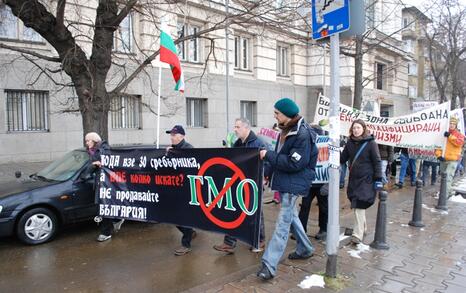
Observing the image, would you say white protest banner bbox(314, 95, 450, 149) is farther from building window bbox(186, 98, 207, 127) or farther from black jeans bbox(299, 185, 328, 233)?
building window bbox(186, 98, 207, 127)

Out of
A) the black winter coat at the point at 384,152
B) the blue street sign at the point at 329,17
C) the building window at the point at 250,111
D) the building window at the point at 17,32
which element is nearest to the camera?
the blue street sign at the point at 329,17

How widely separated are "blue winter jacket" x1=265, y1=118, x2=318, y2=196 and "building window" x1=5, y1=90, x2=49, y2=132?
10773 millimetres

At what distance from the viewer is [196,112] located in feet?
59.8

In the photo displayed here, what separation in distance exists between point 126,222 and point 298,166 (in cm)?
423

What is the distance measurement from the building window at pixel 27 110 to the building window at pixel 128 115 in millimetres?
2394

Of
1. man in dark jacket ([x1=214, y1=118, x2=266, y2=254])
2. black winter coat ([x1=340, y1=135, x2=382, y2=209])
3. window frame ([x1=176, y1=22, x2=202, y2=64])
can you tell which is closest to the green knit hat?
man in dark jacket ([x1=214, y1=118, x2=266, y2=254])

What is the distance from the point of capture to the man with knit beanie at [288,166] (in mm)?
4273

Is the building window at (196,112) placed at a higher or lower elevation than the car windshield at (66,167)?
higher

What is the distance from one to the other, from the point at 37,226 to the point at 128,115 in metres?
9.95

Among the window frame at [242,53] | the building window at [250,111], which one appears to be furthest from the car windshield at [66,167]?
the building window at [250,111]

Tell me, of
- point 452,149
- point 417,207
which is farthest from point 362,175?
point 452,149

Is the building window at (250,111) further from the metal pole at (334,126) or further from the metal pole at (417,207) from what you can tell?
the metal pole at (334,126)

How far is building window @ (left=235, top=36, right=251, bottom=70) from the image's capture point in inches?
792

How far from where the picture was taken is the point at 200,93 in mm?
17734
